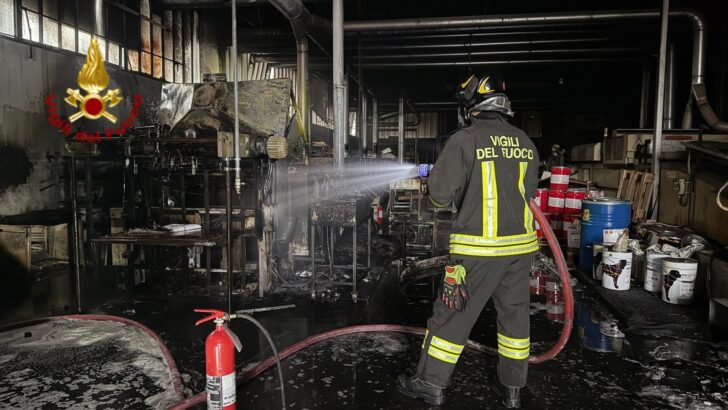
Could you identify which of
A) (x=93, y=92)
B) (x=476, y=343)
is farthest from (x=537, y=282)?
(x=93, y=92)

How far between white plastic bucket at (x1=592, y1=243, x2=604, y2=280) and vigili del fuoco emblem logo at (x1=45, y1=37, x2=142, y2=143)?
585cm

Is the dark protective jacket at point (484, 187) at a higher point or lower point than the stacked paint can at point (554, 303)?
higher

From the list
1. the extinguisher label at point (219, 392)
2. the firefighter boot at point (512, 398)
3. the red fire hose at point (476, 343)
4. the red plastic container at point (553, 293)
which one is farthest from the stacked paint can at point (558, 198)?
the extinguisher label at point (219, 392)

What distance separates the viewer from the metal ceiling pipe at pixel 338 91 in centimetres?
561

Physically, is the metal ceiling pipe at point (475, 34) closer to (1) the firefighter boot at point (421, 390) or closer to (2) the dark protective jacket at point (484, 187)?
(2) the dark protective jacket at point (484, 187)

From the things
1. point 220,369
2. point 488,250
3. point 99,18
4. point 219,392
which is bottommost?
point 219,392

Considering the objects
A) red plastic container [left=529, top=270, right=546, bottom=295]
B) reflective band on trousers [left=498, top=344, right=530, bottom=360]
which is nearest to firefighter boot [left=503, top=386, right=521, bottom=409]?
reflective band on trousers [left=498, top=344, right=530, bottom=360]

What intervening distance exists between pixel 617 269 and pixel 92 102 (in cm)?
676

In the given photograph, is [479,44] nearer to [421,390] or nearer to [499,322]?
[499,322]

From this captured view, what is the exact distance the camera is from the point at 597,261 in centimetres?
518

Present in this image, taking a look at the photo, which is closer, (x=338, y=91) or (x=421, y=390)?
(x=421, y=390)

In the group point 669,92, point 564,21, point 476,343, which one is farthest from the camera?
point 669,92

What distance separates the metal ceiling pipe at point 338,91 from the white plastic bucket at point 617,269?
3.34 m

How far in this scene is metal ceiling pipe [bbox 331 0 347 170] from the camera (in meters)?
5.61
